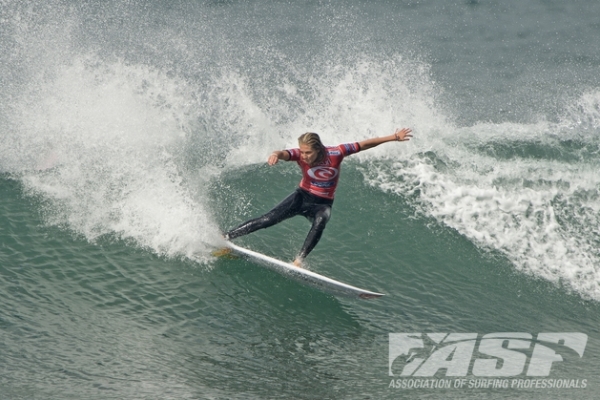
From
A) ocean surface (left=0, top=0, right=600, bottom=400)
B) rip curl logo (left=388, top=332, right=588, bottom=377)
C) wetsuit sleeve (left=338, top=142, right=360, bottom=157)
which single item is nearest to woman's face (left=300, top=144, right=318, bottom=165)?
wetsuit sleeve (left=338, top=142, right=360, bottom=157)

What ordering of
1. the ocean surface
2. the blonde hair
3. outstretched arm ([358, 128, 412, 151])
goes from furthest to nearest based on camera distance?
outstretched arm ([358, 128, 412, 151]) < the blonde hair < the ocean surface

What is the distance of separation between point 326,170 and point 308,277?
1.27m

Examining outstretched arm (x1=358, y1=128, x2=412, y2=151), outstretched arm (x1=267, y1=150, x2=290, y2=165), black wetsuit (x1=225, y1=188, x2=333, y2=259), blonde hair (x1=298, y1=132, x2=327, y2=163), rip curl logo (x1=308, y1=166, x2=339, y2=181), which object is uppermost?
outstretched arm (x1=358, y1=128, x2=412, y2=151)

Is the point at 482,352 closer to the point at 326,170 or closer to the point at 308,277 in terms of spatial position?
the point at 308,277

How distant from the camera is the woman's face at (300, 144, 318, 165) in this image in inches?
328

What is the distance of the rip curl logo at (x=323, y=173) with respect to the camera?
28.3 feet

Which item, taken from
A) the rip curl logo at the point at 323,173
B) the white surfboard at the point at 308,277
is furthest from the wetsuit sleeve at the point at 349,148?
the white surfboard at the point at 308,277

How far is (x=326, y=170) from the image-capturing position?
28.3 feet

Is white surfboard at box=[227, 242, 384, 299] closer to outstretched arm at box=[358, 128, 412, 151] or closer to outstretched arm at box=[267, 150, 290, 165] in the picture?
outstretched arm at box=[267, 150, 290, 165]

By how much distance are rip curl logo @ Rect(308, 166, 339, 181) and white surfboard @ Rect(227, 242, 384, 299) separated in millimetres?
1088

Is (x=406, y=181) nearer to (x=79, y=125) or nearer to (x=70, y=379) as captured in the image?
(x=79, y=125)

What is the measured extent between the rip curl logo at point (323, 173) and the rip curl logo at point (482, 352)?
1.97 m

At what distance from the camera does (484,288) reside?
938 cm

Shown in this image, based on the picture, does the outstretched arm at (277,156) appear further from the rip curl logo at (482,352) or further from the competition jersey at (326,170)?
the rip curl logo at (482,352)
